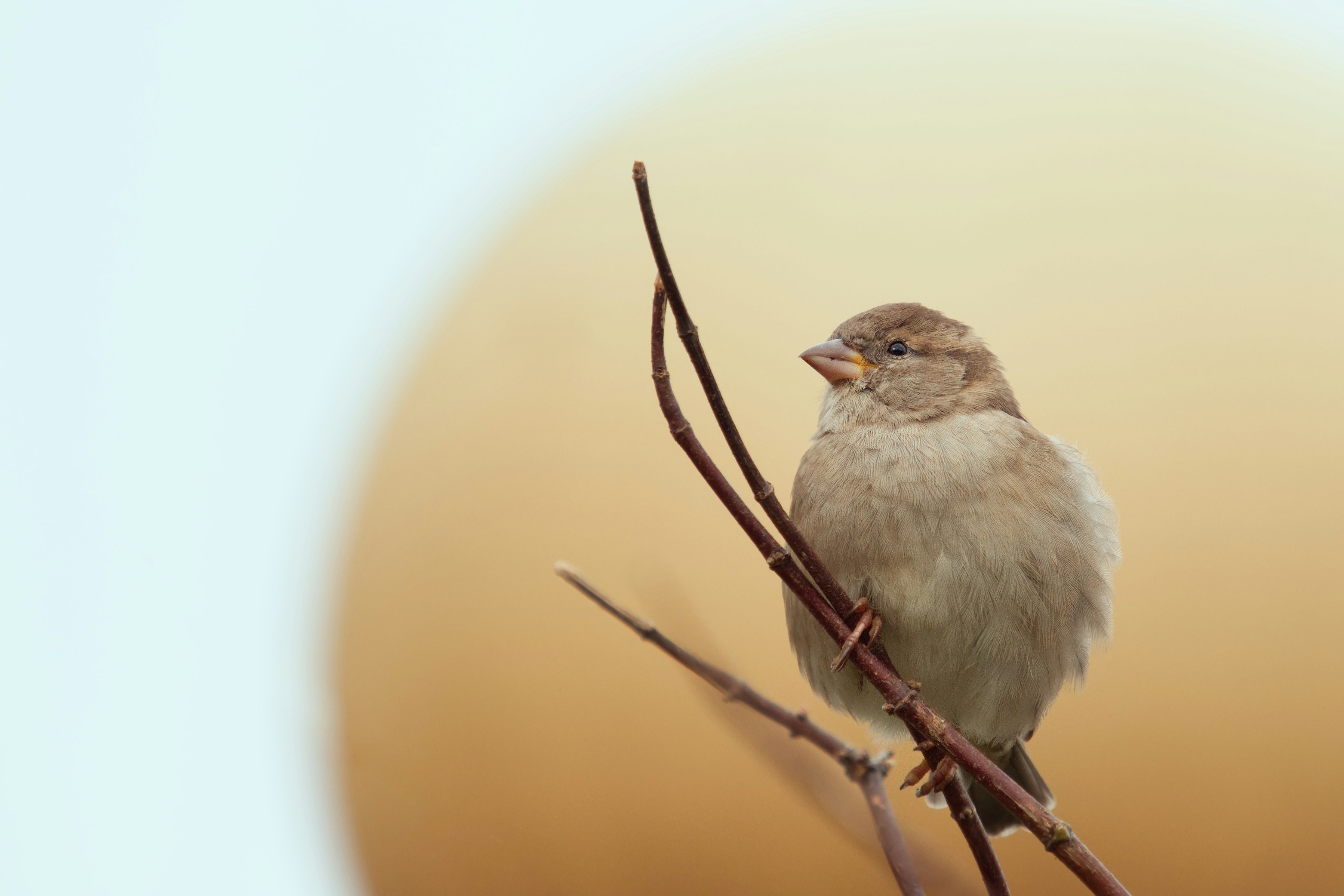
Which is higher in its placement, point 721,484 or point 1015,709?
point 721,484

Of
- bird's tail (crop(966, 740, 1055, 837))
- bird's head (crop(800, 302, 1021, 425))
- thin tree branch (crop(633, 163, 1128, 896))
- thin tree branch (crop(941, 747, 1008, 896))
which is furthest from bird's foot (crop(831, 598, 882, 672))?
bird's tail (crop(966, 740, 1055, 837))

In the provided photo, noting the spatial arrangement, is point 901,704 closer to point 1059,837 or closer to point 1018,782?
point 1059,837

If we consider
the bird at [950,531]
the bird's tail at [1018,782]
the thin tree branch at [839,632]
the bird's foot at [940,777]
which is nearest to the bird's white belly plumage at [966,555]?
the bird at [950,531]

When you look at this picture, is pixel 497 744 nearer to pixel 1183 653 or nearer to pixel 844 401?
Result: pixel 844 401

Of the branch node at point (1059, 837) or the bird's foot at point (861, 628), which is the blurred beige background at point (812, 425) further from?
the branch node at point (1059, 837)

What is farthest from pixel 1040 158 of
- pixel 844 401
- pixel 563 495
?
pixel 563 495

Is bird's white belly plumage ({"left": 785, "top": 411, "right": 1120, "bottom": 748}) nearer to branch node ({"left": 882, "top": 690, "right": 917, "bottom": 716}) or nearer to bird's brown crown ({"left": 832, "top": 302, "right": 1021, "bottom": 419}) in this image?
bird's brown crown ({"left": 832, "top": 302, "right": 1021, "bottom": 419})
